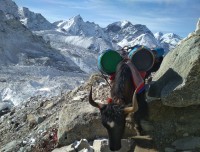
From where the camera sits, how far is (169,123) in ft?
21.3

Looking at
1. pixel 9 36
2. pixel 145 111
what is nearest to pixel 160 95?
pixel 145 111

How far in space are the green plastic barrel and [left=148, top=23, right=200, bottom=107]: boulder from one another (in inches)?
33.7

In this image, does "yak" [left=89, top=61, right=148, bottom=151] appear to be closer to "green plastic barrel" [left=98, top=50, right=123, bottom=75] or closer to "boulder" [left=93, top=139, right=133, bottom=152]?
"green plastic barrel" [left=98, top=50, right=123, bottom=75]

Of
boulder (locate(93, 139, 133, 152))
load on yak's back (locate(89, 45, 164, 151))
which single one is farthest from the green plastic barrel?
boulder (locate(93, 139, 133, 152))

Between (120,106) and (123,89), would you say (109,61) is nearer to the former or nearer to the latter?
(123,89)

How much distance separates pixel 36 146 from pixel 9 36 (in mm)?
80794

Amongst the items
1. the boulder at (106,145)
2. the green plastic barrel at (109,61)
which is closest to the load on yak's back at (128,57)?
the green plastic barrel at (109,61)

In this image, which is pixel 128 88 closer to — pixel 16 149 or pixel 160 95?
pixel 160 95

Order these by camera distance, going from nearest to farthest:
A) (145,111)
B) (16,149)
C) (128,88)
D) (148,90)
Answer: (128,88) < (145,111) < (148,90) < (16,149)

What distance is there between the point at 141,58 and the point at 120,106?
1.54m

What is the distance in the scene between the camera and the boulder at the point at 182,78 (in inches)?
241

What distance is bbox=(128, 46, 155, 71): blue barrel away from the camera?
653 centimetres

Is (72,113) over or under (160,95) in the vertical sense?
under

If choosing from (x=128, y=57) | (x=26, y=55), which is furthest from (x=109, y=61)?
(x=26, y=55)
